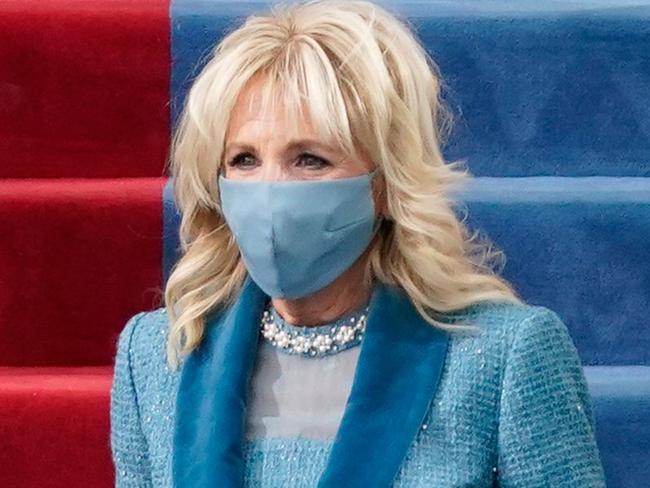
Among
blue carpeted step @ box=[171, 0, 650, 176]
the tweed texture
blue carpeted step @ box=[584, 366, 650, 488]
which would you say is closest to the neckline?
the tweed texture

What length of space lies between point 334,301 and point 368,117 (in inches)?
8.0

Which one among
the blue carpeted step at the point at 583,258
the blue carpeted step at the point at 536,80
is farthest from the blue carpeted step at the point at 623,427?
the blue carpeted step at the point at 536,80

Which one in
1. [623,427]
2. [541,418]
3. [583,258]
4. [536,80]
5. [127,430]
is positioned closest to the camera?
Answer: [541,418]

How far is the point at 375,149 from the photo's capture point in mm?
1492

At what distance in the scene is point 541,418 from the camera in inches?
57.9

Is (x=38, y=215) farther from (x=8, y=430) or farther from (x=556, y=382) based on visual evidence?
(x=556, y=382)

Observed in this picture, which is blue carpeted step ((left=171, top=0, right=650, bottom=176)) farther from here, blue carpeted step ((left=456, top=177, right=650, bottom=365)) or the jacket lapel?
the jacket lapel

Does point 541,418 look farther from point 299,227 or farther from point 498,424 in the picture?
point 299,227

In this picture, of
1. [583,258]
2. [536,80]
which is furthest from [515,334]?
[536,80]

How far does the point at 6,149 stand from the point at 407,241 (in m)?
1.05

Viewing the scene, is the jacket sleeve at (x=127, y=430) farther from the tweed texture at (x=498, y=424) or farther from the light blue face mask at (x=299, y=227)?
the light blue face mask at (x=299, y=227)

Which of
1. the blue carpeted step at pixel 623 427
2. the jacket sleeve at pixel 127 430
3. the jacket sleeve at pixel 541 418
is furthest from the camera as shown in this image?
the blue carpeted step at pixel 623 427

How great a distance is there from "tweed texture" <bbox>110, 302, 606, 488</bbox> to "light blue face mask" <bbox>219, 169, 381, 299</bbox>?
0.15m

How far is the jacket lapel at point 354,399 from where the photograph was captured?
4.83ft
